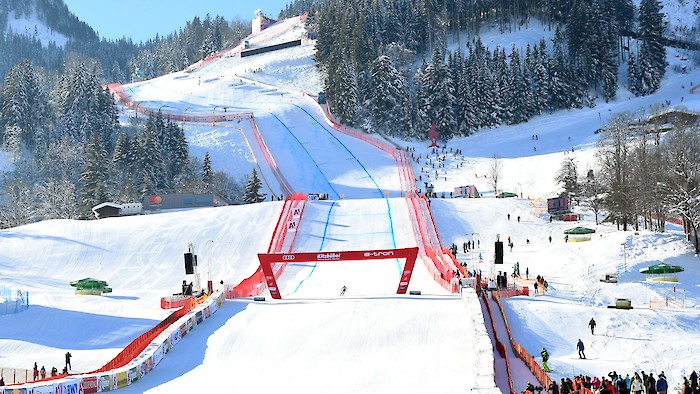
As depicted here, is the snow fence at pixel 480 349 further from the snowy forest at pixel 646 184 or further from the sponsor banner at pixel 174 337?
the snowy forest at pixel 646 184

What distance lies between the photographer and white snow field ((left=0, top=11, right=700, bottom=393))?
21.1 meters

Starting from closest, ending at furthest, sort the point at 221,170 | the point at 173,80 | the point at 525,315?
1. the point at 525,315
2. the point at 221,170
3. the point at 173,80

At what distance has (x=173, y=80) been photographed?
99250 mm

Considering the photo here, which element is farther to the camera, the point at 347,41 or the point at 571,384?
the point at 347,41

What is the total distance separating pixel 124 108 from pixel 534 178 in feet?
146

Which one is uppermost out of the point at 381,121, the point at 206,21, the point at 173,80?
the point at 206,21

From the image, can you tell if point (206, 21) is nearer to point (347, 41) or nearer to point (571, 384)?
point (347, 41)

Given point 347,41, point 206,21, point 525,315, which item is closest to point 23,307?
point 525,315

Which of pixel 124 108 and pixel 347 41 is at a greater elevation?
pixel 347 41

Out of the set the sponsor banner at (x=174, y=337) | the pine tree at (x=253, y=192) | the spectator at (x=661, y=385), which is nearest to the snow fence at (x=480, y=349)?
the spectator at (x=661, y=385)

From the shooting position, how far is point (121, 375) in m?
19.2

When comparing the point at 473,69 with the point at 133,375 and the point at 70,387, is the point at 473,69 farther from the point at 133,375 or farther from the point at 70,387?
the point at 70,387

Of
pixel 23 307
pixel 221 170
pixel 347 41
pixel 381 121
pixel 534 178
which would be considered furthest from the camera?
pixel 347 41

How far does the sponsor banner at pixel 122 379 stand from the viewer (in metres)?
19.1
